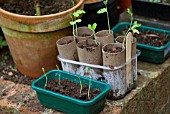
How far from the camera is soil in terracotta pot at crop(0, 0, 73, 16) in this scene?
260 cm

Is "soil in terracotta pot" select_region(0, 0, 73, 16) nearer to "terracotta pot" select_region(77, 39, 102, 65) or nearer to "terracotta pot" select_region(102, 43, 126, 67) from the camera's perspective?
"terracotta pot" select_region(77, 39, 102, 65)

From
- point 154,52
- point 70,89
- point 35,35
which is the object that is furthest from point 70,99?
point 154,52

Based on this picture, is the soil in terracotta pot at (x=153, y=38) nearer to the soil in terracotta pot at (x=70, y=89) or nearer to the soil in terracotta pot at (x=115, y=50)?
the soil in terracotta pot at (x=115, y=50)

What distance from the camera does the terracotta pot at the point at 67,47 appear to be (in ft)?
7.55

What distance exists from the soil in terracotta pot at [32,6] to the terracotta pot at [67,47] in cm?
28

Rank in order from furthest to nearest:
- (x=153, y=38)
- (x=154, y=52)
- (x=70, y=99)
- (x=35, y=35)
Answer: (x=153, y=38)
(x=154, y=52)
(x=35, y=35)
(x=70, y=99)

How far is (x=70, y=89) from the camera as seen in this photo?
7.29 feet

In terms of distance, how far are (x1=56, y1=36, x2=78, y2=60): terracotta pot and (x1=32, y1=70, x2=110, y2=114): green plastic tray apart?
0.10 meters

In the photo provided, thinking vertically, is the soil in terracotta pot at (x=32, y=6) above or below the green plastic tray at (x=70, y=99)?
above

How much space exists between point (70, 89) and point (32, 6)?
29.0 inches

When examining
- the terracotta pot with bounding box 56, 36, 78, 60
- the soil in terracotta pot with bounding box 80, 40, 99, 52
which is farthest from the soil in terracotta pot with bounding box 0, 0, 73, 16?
the soil in terracotta pot with bounding box 80, 40, 99, 52

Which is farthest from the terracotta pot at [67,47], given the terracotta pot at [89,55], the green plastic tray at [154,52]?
the green plastic tray at [154,52]

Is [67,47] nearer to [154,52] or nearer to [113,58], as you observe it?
[113,58]

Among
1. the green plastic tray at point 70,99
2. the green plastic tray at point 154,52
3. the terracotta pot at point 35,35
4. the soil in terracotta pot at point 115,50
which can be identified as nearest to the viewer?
the green plastic tray at point 70,99
